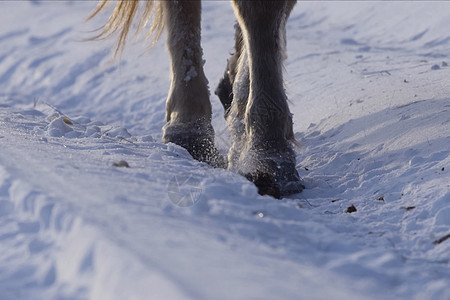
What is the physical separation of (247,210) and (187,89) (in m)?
1.53

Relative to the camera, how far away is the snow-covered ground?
144 centimetres

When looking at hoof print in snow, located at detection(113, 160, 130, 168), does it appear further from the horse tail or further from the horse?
the horse tail

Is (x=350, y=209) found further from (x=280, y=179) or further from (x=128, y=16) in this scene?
(x=128, y=16)

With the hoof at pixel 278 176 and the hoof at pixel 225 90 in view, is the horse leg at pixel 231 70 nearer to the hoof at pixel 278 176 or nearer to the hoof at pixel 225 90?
the hoof at pixel 225 90

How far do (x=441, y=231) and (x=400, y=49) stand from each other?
379 centimetres

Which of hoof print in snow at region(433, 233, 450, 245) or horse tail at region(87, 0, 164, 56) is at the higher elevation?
horse tail at region(87, 0, 164, 56)

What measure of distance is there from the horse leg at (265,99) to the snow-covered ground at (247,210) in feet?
0.56

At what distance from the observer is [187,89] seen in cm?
329

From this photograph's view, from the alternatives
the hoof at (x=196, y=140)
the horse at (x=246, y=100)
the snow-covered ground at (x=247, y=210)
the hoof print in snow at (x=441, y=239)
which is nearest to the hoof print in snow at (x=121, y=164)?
the snow-covered ground at (x=247, y=210)

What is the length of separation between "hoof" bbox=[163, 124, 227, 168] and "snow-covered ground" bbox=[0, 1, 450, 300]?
0.69ft

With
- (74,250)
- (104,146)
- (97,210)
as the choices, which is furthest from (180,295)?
(104,146)

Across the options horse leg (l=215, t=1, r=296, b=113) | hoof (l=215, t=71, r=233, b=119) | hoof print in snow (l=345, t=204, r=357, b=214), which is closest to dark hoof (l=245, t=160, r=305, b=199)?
hoof print in snow (l=345, t=204, r=357, b=214)

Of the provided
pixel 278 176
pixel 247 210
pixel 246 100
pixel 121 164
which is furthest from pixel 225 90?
pixel 247 210

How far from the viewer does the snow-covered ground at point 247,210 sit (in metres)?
1.44
